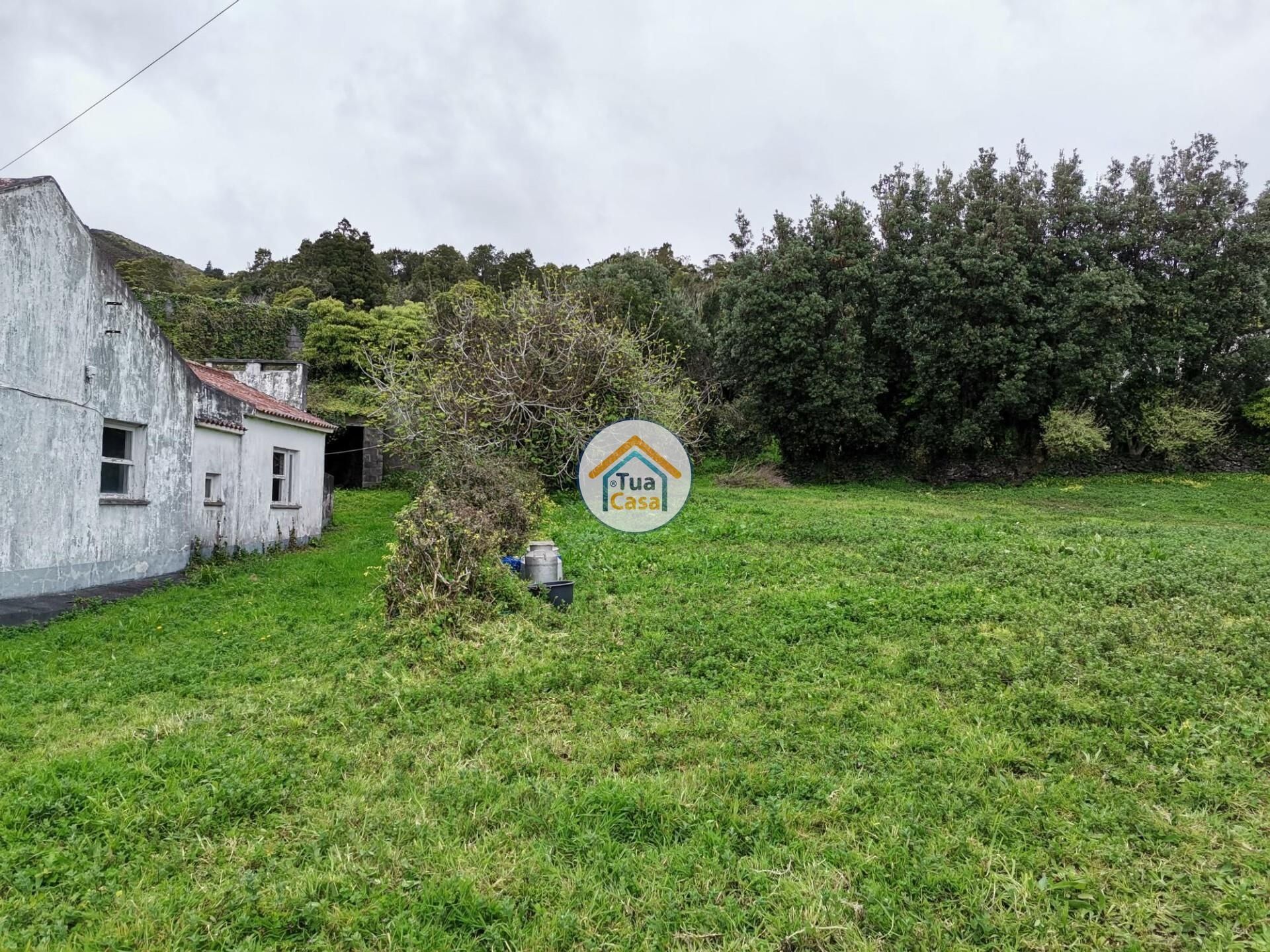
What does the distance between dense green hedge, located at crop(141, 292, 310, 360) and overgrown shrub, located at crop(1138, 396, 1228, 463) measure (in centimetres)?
2817

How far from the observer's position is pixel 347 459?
949 inches

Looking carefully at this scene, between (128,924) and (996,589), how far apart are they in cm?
645

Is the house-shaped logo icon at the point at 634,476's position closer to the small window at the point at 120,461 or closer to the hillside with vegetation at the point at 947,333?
the hillside with vegetation at the point at 947,333

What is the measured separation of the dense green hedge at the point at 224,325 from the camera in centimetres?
2309

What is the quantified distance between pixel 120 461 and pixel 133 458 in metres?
0.25

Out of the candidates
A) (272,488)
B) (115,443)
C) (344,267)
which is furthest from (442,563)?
(344,267)

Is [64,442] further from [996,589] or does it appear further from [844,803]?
[996,589]

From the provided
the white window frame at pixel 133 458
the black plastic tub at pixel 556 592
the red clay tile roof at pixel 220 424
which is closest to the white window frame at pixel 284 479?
the red clay tile roof at pixel 220 424

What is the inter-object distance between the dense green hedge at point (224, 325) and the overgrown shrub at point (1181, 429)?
2817 cm

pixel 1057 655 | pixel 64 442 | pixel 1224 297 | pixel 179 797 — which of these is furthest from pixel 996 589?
pixel 1224 297

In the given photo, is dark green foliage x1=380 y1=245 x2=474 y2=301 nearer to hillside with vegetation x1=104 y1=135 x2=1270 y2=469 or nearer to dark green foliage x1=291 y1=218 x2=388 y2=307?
dark green foliage x1=291 y1=218 x2=388 y2=307

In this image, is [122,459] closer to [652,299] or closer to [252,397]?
[252,397]

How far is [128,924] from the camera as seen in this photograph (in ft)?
7.91

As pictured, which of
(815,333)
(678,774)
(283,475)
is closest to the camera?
(678,774)
